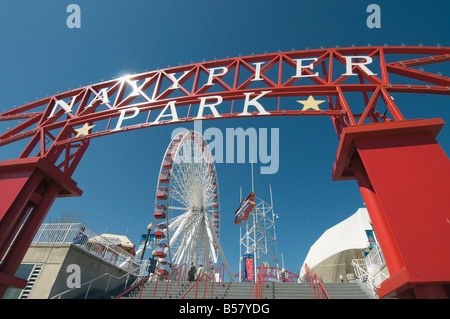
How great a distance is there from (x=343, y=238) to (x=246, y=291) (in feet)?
106

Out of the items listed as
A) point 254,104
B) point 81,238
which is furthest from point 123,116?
Result: point 81,238

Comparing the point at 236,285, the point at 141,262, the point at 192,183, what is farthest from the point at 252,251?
the point at 236,285

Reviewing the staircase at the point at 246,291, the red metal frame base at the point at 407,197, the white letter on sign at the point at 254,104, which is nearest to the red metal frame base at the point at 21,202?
the white letter on sign at the point at 254,104

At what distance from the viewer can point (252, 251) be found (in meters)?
28.0

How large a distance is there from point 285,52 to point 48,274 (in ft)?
43.0

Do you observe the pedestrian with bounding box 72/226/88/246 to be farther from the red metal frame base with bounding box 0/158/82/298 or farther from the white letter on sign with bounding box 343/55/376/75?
the white letter on sign with bounding box 343/55/376/75

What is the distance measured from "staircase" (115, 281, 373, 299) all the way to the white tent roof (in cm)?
2771

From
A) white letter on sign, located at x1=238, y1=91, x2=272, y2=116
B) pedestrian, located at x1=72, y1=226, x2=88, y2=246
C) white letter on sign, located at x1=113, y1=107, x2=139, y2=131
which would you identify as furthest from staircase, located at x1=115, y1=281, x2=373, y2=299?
white letter on sign, located at x1=238, y1=91, x2=272, y2=116

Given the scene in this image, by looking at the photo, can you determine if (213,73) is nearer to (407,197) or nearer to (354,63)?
(354,63)

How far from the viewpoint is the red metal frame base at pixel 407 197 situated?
11.6 feet

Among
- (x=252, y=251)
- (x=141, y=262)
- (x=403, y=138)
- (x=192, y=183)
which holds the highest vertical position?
(x=192, y=183)

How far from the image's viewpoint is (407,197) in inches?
163
